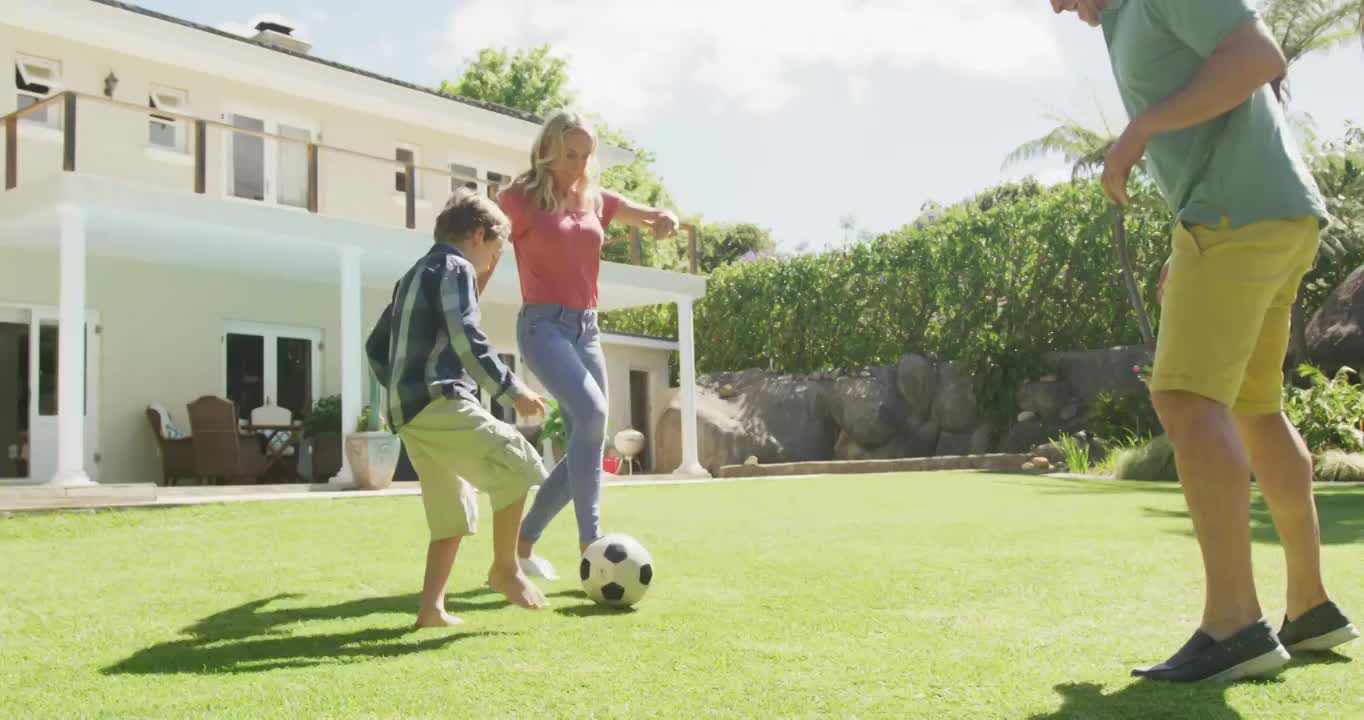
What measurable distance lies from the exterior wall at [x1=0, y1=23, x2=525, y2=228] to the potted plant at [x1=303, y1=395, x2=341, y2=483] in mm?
2669

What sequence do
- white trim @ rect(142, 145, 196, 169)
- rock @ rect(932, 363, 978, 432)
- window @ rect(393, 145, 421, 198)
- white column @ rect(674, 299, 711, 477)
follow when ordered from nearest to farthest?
white trim @ rect(142, 145, 196, 169)
white column @ rect(674, 299, 711, 477)
window @ rect(393, 145, 421, 198)
rock @ rect(932, 363, 978, 432)

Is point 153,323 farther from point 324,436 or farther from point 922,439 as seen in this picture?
point 922,439

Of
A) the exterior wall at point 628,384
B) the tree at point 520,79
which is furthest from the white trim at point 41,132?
the tree at point 520,79

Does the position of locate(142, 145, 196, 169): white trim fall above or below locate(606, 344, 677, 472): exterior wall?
above

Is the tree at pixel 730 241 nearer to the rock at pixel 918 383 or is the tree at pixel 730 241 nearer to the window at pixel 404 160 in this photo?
the rock at pixel 918 383

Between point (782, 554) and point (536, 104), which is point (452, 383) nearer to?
point (782, 554)

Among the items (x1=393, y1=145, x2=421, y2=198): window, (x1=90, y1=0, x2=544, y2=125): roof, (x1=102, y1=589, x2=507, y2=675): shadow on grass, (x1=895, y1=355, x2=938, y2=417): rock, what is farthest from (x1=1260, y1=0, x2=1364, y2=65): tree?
(x1=102, y1=589, x2=507, y2=675): shadow on grass

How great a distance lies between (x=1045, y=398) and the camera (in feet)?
60.3

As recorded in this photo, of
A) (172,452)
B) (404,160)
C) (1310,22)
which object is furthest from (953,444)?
(172,452)

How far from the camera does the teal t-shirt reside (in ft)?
8.10

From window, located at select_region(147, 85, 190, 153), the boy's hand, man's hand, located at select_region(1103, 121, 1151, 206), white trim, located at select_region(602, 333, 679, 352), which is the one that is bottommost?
the boy's hand

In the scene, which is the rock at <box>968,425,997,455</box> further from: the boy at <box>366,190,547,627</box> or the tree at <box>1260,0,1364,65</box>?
the boy at <box>366,190,547,627</box>

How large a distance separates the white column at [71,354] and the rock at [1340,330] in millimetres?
15431

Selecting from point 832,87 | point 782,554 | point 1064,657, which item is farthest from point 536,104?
point 1064,657
